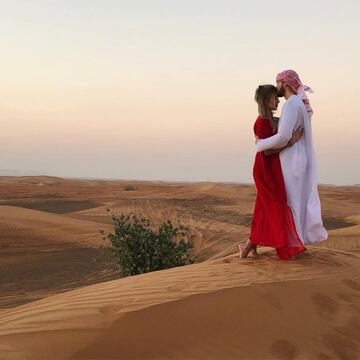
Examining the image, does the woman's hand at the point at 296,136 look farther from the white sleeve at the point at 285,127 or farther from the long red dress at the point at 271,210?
the long red dress at the point at 271,210

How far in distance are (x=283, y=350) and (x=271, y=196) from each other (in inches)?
74.9

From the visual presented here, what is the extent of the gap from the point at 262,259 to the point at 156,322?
6.83 ft

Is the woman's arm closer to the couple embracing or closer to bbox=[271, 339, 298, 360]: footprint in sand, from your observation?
the couple embracing

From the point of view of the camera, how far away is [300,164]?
469 cm

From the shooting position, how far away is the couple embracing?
4.64 meters

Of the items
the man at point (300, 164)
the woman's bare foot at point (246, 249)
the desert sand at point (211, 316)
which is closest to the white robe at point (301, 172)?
the man at point (300, 164)

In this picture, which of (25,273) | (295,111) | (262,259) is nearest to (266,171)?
(295,111)

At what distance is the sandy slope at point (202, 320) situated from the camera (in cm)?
305

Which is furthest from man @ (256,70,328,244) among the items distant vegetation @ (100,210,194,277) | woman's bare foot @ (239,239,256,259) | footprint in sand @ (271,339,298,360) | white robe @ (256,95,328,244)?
distant vegetation @ (100,210,194,277)

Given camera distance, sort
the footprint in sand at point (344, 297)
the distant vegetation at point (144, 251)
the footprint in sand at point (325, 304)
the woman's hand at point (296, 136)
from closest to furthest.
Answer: the footprint in sand at point (325, 304) → the footprint in sand at point (344, 297) → the woman's hand at point (296, 136) → the distant vegetation at point (144, 251)

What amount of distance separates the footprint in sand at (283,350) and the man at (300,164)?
5.25ft

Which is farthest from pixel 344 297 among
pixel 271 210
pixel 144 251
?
pixel 144 251

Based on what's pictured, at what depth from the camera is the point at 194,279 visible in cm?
437

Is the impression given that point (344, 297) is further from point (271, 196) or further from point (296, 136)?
point (296, 136)
